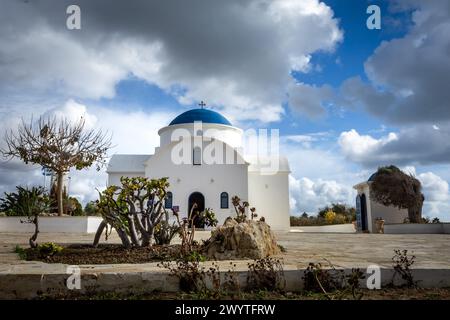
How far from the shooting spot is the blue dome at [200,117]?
25141 millimetres

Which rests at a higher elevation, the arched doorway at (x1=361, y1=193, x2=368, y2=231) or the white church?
the white church

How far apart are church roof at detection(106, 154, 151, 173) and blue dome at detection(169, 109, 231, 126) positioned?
330cm

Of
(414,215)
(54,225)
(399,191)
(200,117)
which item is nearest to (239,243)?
(54,225)

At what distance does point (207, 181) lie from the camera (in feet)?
71.3

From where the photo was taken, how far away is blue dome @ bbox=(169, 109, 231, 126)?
25141mm

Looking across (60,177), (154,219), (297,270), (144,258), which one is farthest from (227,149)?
(297,270)

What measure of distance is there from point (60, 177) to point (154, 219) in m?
11.4

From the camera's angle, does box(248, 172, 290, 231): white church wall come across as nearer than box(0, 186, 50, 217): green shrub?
No

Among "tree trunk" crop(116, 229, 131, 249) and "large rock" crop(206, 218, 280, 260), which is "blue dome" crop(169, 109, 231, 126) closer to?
"tree trunk" crop(116, 229, 131, 249)

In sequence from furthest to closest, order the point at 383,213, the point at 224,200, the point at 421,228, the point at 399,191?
the point at 383,213
the point at 224,200
the point at 399,191
the point at 421,228

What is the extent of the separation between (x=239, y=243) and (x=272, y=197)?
56.9 ft

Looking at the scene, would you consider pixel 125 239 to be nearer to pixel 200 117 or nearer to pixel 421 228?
pixel 421 228

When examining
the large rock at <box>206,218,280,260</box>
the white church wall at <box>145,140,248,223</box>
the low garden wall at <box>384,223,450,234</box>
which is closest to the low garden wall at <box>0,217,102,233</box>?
the white church wall at <box>145,140,248,223</box>

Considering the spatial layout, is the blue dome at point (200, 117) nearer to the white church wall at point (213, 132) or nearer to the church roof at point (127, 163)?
the white church wall at point (213, 132)
